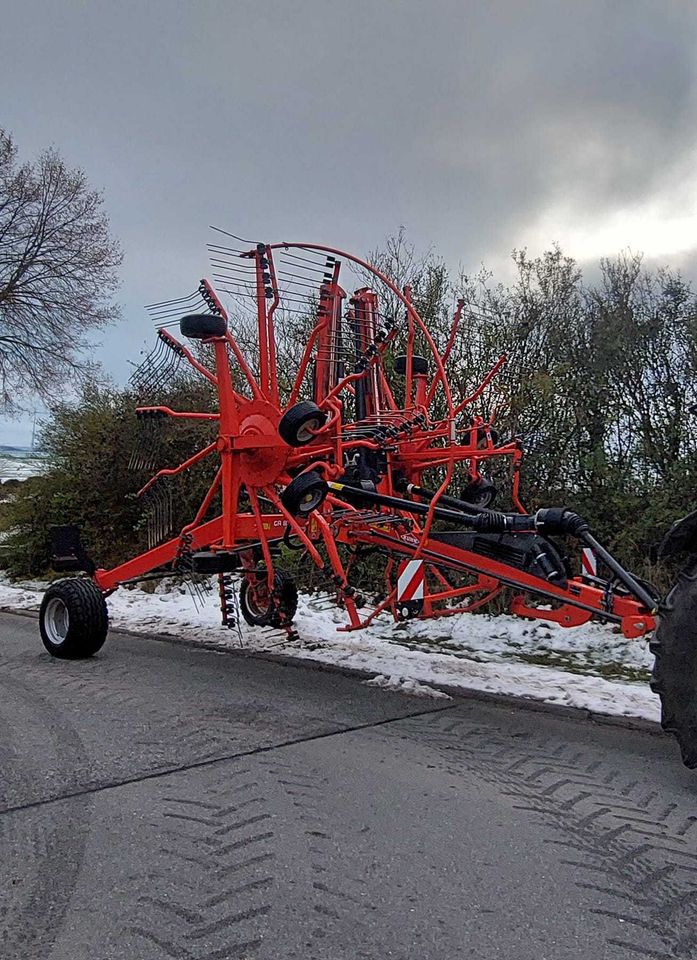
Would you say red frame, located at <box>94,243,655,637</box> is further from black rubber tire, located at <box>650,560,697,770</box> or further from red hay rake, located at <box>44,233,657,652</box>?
black rubber tire, located at <box>650,560,697,770</box>

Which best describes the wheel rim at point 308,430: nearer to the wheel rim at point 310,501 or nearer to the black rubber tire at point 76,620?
the wheel rim at point 310,501

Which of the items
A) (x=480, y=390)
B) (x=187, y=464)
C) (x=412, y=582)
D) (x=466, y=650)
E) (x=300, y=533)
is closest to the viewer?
(x=300, y=533)

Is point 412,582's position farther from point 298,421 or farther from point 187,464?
point 187,464

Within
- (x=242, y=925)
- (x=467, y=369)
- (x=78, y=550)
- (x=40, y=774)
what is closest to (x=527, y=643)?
(x=467, y=369)

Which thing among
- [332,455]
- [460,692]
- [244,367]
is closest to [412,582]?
[460,692]

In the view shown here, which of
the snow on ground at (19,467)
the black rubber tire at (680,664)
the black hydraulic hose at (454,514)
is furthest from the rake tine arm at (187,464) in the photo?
the snow on ground at (19,467)

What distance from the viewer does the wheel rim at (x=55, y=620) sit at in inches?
308

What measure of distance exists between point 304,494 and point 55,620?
3.31m

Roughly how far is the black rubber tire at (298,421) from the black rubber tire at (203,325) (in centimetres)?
108

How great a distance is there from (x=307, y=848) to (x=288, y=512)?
118 inches

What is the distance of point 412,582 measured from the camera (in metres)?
6.57

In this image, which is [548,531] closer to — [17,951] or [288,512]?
[288,512]

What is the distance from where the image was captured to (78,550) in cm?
855

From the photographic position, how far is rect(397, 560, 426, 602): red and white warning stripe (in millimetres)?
6500
